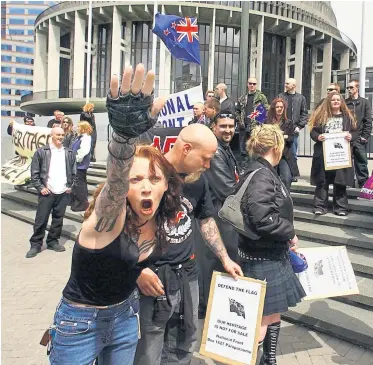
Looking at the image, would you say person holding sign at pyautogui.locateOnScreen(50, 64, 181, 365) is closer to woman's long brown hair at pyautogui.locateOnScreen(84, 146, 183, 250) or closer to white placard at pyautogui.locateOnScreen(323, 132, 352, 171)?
woman's long brown hair at pyautogui.locateOnScreen(84, 146, 183, 250)

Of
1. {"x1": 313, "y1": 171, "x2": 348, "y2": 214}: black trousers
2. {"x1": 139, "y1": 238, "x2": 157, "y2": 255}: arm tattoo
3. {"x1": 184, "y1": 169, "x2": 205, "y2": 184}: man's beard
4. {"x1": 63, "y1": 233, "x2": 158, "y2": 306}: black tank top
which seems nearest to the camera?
{"x1": 63, "y1": 233, "x2": 158, "y2": 306}: black tank top

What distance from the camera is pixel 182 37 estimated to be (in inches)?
236

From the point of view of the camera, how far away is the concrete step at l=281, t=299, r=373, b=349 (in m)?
3.59

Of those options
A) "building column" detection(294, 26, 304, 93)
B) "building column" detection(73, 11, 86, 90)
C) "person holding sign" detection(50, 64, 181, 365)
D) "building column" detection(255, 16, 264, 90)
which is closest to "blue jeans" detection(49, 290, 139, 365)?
"person holding sign" detection(50, 64, 181, 365)

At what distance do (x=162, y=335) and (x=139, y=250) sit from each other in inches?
28.8

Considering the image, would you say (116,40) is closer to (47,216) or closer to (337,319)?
(47,216)

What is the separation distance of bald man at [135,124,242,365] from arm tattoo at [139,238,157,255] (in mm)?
300

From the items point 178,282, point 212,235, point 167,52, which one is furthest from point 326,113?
point 167,52

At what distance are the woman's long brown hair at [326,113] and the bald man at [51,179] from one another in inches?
157

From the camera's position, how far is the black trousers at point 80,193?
7.89 metres

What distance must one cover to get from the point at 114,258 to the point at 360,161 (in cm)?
558

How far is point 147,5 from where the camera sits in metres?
37.0

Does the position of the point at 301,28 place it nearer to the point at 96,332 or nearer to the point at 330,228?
the point at 330,228

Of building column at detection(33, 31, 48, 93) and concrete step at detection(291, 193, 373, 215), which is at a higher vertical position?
building column at detection(33, 31, 48, 93)
